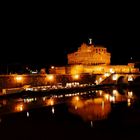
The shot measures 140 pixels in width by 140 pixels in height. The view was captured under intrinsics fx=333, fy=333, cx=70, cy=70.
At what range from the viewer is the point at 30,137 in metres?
13.9

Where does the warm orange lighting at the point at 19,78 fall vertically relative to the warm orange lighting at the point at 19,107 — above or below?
above

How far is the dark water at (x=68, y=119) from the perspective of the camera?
14367 millimetres

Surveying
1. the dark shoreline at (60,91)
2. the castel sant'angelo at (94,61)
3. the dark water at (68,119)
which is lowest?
the dark water at (68,119)

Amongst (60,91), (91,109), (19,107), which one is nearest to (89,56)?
(60,91)

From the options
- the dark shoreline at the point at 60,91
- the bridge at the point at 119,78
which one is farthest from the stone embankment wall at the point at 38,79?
the bridge at the point at 119,78

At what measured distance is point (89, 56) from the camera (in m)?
47.9

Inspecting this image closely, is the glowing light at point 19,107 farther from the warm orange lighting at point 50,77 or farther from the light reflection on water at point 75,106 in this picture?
the warm orange lighting at point 50,77

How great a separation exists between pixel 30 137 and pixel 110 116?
20.6 feet


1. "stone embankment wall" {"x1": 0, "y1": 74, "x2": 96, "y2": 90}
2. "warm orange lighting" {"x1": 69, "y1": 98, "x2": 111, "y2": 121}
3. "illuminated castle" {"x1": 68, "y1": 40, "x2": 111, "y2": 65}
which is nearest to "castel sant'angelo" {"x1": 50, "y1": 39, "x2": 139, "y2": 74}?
"illuminated castle" {"x1": 68, "y1": 40, "x2": 111, "y2": 65}

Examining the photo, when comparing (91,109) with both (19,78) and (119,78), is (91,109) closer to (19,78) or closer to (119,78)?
(19,78)

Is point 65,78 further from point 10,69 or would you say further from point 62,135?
point 62,135

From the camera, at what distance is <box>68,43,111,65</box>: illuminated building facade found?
48003 millimetres

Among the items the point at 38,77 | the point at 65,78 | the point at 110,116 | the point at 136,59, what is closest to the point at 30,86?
the point at 38,77

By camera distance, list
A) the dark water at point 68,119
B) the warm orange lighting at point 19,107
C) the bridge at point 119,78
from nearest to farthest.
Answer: the dark water at point 68,119 → the warm orange lighting at point 19,107 → the bridge at point 119,78
